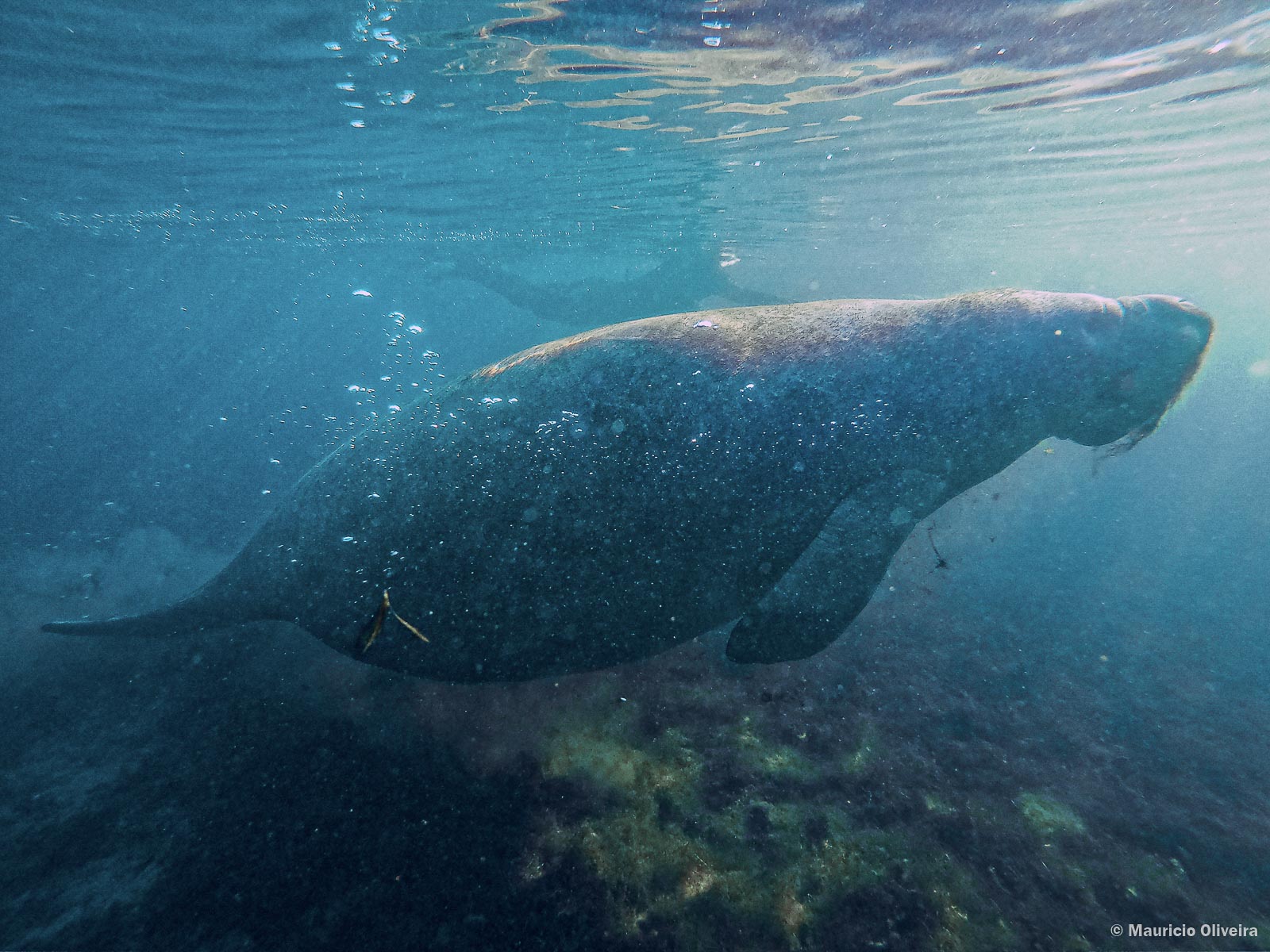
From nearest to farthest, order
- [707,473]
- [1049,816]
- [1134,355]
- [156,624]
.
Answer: [1049,816] → [707,473] → [1134,355] → [156,624]

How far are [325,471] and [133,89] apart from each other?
468 inches

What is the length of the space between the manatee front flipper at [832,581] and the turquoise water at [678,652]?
73cm

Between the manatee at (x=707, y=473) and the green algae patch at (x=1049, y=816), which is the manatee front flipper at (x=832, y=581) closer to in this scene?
the manatee at (x=707, y=473)

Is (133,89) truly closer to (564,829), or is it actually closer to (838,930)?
→ (564,829)

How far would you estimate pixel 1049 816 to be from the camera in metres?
3.84

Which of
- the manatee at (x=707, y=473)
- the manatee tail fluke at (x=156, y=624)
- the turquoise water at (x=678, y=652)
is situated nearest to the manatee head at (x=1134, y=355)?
the manatee at (x=707, y=473)

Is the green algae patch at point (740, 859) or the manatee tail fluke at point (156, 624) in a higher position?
the green algae patch at point (740, 859)

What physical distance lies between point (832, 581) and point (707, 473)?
4.63 feet

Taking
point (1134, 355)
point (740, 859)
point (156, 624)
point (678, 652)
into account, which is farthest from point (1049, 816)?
point (156, 624)

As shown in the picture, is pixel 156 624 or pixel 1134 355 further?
pixel 156 624

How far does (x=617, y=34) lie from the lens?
8.90 metres

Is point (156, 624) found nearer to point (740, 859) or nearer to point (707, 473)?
point (707, 473)

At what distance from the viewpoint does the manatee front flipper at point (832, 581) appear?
14.5 feet

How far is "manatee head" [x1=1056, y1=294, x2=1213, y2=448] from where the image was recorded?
15.8 ft
